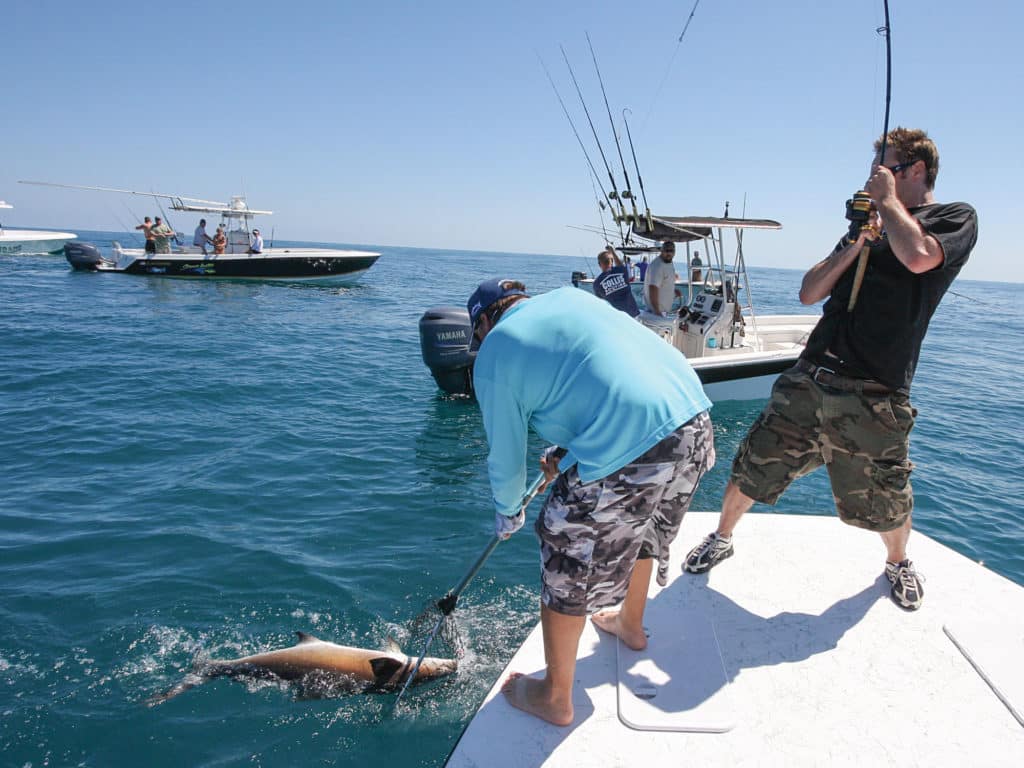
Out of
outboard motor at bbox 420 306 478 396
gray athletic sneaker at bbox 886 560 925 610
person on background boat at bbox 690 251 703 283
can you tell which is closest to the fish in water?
gray athletic sneaker at bbox 886 560 925 610

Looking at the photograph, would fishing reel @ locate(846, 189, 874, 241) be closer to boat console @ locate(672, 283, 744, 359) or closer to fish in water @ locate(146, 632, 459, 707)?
fish in water @ locate(146, 632, 459, 707)

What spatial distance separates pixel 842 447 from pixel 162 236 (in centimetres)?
2934

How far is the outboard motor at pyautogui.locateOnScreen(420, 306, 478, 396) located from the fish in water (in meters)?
5.53

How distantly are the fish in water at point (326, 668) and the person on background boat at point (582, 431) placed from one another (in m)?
1.33

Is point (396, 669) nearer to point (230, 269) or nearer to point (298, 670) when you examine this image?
point (298, 670)

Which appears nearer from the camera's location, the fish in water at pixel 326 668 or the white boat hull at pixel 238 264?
the fish in water at pixel 326 668

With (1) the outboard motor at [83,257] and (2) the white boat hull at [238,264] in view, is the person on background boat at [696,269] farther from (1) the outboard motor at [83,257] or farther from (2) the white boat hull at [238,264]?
(1) the outboard motor at [83,257]

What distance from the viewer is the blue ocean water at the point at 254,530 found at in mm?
2980

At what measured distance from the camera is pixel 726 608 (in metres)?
2.68

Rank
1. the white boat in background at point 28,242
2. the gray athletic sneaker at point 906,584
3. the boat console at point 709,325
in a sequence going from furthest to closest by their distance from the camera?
the white boat in background at point 28,242 → the boat console at point 709,325 → the gray athletic sneaker at point 906,584

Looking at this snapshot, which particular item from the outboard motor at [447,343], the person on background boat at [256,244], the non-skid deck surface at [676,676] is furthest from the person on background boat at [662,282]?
the person on background boat at [256,244]

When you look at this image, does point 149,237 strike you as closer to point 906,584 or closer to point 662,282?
point 662,282

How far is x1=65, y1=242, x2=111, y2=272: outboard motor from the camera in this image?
84.8 ft

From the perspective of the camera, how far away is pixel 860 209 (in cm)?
236
